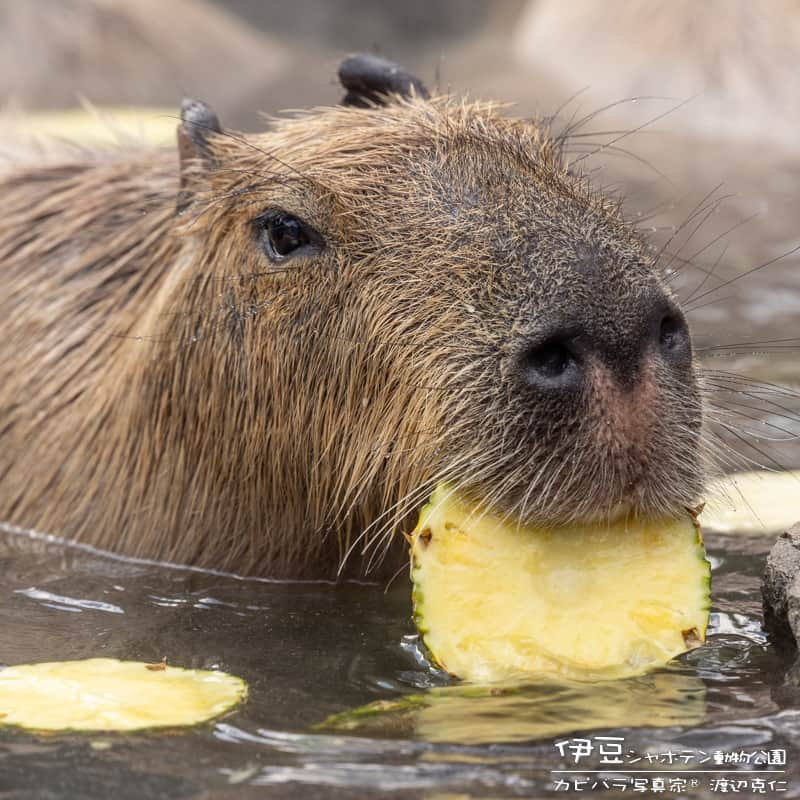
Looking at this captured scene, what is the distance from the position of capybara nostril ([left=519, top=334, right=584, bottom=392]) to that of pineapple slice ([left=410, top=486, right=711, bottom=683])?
35 centimetres

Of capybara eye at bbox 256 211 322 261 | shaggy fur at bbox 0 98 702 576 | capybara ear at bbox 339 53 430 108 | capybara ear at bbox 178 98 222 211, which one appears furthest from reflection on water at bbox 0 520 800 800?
capybara ear at bbox 339 53 430 108

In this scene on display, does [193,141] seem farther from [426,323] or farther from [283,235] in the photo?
[426,323]

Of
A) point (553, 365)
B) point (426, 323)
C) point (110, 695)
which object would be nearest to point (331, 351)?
point (426, 323)

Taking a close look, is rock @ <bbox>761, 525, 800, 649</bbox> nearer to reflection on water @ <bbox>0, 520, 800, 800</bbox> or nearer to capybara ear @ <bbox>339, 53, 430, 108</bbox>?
reflection on water @ <bbox>0, 520, 800, 800</bbox>

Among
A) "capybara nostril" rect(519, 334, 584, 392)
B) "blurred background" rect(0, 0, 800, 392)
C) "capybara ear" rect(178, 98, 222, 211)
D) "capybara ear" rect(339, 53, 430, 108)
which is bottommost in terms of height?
"capybara nostril" rect(519, 334, 584, 392)

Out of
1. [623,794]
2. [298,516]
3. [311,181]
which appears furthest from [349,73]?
[623,794]

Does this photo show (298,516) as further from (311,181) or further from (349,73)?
(349,73)

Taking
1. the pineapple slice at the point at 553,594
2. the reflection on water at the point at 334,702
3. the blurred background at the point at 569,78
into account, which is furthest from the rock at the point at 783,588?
the blurred background at the point at 569,78

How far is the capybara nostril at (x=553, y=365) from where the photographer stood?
11.6 feet

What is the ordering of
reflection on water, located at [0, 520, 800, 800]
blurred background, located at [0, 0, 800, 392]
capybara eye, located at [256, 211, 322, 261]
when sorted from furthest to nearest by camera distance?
blurred background, located at [0, 0, 800, 392]
capybara eye, located at [256, 211, 322, 261]
reflection on water, located at [0, 520, 800, 800]

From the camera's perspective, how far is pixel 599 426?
3.54 meters

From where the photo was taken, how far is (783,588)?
3.88 meters

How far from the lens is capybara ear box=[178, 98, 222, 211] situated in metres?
4.79

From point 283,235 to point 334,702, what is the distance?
4.44ft
